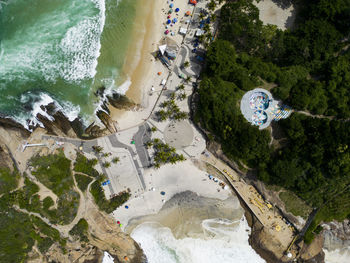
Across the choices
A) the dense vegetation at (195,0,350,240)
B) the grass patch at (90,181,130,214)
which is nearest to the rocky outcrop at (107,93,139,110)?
the dense vegetation at (195,0,350,240)

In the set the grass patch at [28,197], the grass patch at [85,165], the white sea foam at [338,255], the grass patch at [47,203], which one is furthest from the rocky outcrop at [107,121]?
the white sea foam at [338,255]

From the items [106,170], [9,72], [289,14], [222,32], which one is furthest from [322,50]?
[9,72]

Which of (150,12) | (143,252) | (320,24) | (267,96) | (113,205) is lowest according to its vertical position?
(143,252)

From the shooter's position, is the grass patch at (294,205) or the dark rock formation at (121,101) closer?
the grass patch at (294,205)

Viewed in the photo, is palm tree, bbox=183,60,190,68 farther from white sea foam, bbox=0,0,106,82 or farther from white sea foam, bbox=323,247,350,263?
white sea foam, bbox=323,247,350,263

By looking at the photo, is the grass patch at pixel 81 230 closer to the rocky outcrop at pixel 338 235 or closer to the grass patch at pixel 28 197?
the grass patch at pixel 28 197

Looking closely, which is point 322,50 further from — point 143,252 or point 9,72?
point 9,72
